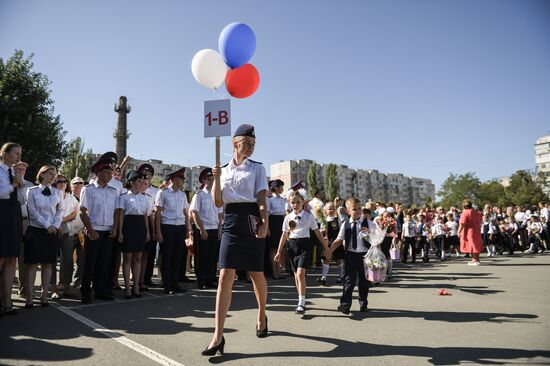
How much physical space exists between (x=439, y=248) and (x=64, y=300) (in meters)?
16.3

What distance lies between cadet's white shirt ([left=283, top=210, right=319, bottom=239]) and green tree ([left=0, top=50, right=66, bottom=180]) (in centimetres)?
1774

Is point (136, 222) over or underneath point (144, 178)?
underneath

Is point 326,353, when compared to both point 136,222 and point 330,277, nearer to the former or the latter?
point 136,222

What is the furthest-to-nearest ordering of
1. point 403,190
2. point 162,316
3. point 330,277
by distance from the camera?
point 403,190, point 330,277, point 162,316

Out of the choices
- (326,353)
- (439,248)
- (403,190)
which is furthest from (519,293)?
(403,190)

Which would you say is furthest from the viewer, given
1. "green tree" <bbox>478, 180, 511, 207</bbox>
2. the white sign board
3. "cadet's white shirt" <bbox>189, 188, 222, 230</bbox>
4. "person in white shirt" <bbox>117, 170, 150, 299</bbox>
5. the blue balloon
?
"green tree" <bbox>478, 180, 511, 207</bbox>

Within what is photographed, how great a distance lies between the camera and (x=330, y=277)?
10.3 meters

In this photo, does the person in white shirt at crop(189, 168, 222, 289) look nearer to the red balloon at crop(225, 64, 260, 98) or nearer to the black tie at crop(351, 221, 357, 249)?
the red balloon at crop(225, 64, 260, 98)

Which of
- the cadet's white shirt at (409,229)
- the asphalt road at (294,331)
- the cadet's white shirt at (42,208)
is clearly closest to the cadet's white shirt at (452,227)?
the cadet's white shirt at (409,229)

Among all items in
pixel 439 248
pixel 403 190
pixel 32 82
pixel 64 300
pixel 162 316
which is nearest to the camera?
pixel 162 316

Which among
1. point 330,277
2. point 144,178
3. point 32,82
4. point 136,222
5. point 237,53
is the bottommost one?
point 330,277

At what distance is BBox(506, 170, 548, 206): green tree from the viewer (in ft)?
196

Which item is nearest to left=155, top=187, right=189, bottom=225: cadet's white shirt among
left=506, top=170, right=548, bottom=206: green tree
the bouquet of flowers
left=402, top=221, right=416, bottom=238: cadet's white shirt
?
the bouquet of flowers

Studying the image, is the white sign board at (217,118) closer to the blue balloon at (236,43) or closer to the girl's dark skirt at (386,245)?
the blue balloon at (236,43)
